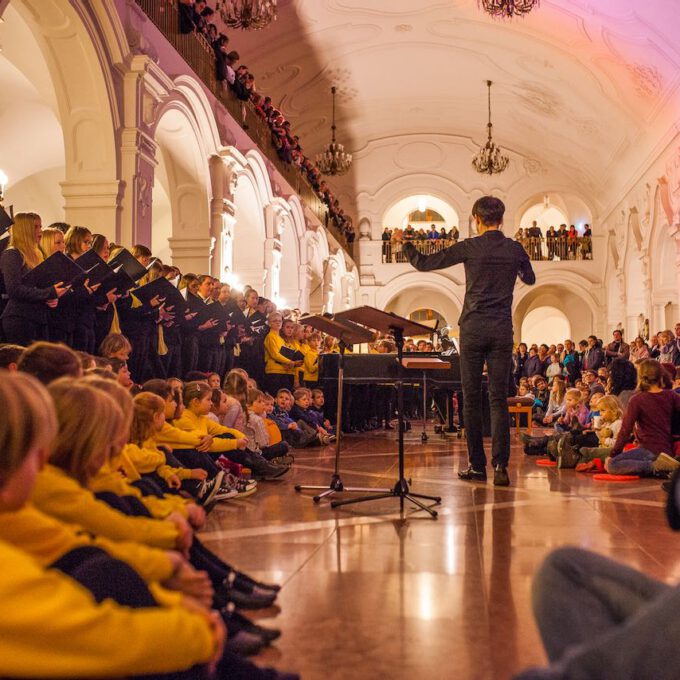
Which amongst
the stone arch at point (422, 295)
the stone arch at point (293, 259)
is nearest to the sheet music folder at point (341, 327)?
the stone arch at point (293, 259)

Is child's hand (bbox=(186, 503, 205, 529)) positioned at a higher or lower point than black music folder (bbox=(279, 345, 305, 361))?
lower

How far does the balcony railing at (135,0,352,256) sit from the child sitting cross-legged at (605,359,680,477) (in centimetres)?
661

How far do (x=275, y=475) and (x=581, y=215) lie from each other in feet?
79.4

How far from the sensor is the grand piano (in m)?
8.45

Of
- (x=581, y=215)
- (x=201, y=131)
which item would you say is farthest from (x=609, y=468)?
(x=581, y=215)

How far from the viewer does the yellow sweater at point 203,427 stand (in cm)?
486

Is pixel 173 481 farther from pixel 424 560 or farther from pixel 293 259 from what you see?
pixel 293 259

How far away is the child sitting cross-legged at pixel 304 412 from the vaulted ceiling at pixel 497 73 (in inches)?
386

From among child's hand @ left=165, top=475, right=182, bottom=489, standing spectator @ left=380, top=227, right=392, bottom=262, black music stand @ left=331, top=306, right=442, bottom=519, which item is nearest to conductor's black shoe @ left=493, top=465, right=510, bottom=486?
black music stand @ left=331, top=306, right=442, bottom=519

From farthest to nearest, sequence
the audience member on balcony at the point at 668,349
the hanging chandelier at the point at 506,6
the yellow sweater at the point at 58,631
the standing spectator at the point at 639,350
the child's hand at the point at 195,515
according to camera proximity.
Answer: the standing spectator at the point at 639,350 → the audience member on balcony at the point at 668,349 → the hanging chandelier at the point at 506,6 → the child's hand at the point at 195,515 → the yellow sweater at the point at 58,631

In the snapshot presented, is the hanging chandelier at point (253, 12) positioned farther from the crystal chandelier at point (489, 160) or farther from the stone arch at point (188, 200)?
the crystal chandelier at point (489, 160)

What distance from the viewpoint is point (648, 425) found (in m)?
6.15

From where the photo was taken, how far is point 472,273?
557 cm

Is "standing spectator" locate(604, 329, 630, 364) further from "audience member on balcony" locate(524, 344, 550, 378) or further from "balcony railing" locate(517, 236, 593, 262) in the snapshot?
"balcony railing" locate(517, 236, 593, 262)
